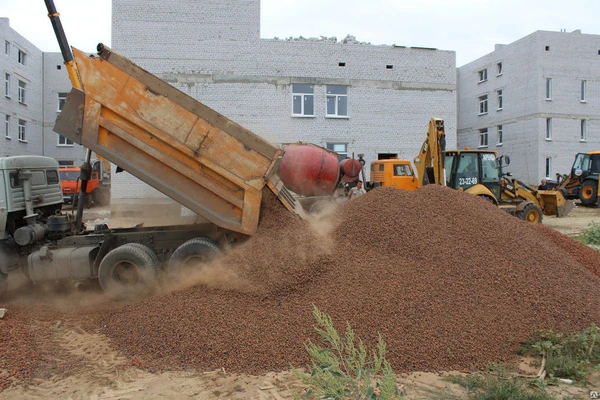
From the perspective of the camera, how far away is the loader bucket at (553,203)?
14383 millimetres

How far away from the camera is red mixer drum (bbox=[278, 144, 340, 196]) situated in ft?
33.7

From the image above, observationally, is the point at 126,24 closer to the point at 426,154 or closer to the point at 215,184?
the point at 426,154

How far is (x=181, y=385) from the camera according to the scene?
3.96 metres

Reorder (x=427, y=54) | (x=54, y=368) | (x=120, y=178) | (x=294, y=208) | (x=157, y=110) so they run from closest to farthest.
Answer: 1. (x=54, y=368)
2. (x=157, y=110)
3. (x=294, y=208)
4. (x=120, y=178)
5. (x=427, y=54)

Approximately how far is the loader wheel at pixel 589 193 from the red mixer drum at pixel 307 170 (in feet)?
51.6

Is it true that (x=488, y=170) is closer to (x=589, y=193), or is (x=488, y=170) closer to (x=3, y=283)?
(x=589, y=193)

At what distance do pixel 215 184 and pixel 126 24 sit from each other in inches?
683

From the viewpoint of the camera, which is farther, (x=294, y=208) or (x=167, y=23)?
(x=167, y=23)

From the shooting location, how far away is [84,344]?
4980 mm

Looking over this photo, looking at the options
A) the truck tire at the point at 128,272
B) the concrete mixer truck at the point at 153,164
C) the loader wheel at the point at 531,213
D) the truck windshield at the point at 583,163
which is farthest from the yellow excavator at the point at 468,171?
the truck windshield at the point at 583,163

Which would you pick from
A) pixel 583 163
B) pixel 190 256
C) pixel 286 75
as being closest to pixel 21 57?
pixel 286 75

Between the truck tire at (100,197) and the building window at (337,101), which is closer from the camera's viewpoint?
the building window at (337,101)

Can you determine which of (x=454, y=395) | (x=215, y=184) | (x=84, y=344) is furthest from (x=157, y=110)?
(x=454, y=395)

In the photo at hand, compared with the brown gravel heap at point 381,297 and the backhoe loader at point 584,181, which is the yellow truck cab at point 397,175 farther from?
the brown gravel heap at point 381,297
